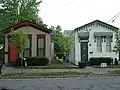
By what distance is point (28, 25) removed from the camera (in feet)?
103

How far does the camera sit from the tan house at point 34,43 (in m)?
30.8

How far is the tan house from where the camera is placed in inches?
1215

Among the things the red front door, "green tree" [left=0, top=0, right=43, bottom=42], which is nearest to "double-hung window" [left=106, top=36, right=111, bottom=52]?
the red front door

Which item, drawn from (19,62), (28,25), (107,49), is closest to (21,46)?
(19,62)

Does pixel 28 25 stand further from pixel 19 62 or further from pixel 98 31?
pixel 98 31

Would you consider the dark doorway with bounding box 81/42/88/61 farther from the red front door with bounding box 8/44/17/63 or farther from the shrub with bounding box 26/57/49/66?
the red front door with bounding box 8/44/17/63

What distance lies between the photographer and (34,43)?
101 ft

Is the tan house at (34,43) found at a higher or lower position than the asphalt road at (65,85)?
higher

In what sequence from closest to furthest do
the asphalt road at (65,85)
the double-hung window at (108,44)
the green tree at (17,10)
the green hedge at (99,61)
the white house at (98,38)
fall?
the asphalt road at (65,85)
the green hedge at (99,61)
the white house at (98,38)
the double-hung window at (108,44)
the green tree at (17,10)

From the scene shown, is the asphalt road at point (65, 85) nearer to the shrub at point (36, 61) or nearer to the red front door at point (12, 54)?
the shrub at point (36, 61)

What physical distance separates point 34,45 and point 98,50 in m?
7.13

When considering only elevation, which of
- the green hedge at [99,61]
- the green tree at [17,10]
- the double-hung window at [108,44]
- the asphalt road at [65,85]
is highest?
the green tree at [17,10]

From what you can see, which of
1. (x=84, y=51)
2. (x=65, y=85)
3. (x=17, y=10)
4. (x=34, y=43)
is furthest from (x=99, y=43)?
(x=17, y=10)

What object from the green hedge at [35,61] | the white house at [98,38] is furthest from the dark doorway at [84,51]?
the green hedge at [35,61]
